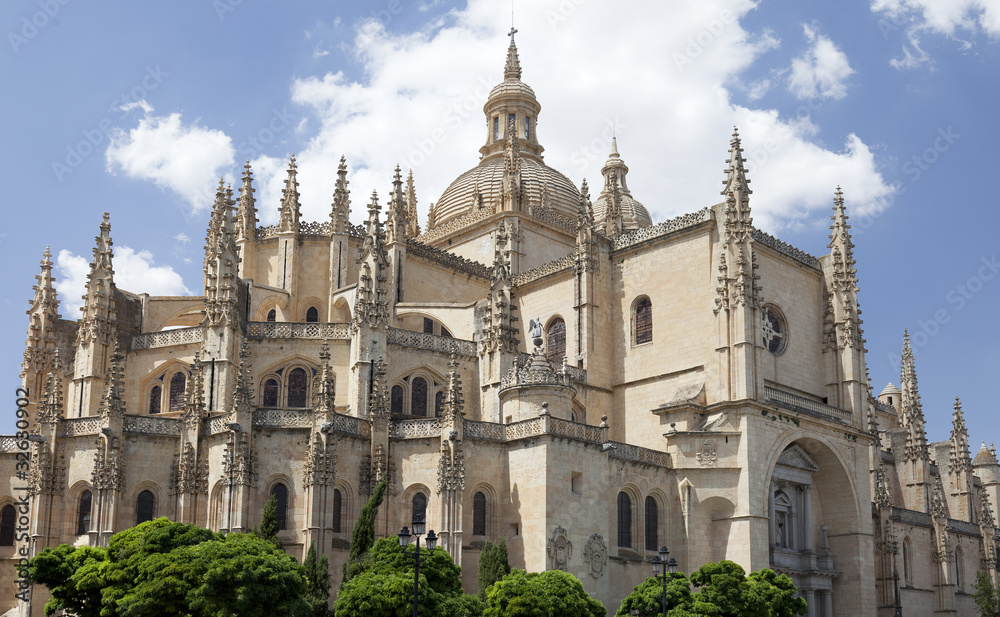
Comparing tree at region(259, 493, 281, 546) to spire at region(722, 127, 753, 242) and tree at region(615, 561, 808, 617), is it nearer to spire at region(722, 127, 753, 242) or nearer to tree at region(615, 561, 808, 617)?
tree at region(615, 561, 808, 617)

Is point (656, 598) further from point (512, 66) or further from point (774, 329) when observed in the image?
point (512, 66)

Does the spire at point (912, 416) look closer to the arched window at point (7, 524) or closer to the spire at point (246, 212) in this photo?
the spire at point (246, 212)

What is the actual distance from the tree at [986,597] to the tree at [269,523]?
37547 millimetres

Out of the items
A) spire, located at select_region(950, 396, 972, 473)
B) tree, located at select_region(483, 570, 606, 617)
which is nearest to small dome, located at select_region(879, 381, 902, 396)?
spire, located at select_region(950, 396, 972, 473)

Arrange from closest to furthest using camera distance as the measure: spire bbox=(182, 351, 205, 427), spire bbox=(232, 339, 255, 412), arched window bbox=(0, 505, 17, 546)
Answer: spire bbox=(232, 339, 255, 412) → spire bbox=(182, 351, 205, 427) → arched window bbox=(0, 505, 17, 546)

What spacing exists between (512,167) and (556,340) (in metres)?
14.7

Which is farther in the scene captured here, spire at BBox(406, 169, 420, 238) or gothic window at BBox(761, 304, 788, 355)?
spire at BBox(406, 169, 420, 238)

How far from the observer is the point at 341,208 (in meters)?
51.8

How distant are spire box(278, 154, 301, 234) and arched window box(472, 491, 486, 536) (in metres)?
18.7

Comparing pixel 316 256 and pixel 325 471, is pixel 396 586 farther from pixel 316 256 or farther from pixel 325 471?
pixel 316 256

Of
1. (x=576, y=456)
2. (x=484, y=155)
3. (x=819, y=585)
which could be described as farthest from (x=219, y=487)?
(x=484, y=155)

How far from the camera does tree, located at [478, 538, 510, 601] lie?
36.4 m

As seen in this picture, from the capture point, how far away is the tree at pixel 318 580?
3447 centimetres

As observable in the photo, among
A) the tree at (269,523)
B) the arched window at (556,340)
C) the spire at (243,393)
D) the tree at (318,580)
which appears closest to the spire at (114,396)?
the spire at (243,393)
